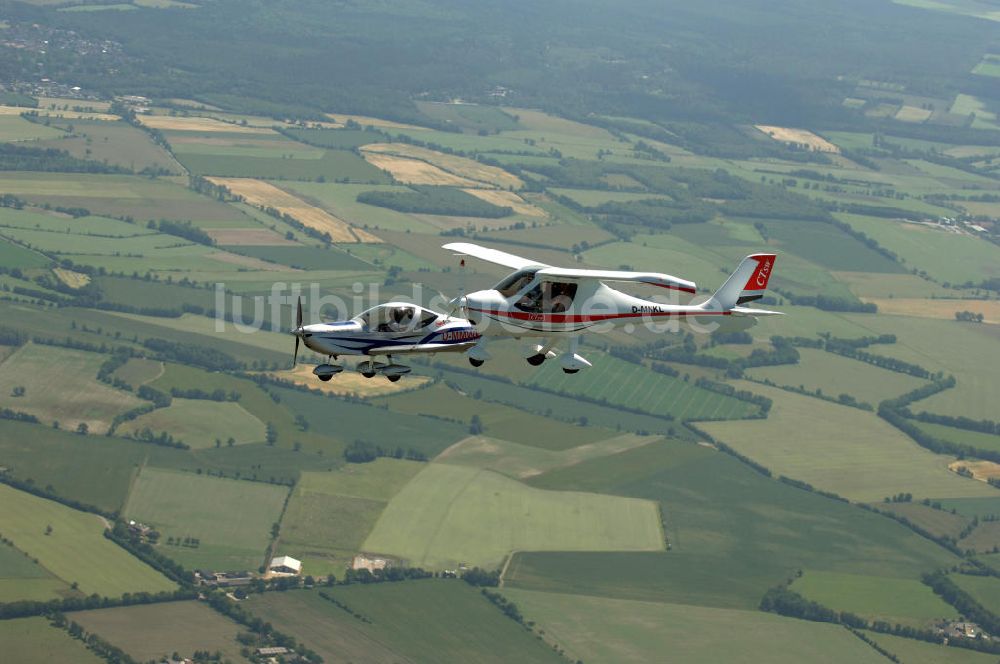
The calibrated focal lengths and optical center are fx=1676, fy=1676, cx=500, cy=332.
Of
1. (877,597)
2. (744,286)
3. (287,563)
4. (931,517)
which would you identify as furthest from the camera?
(931,517)

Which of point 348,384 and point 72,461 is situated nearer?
point 72,461

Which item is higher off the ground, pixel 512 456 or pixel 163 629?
pixel 512 456

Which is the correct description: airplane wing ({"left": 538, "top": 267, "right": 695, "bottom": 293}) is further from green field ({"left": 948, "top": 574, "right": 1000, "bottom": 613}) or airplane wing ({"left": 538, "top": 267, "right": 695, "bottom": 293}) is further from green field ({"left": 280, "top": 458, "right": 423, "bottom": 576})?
green field ({"left": 948, "top": 574, "right": 1000, "bottom": 613})

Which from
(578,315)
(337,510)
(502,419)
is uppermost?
(578,315)

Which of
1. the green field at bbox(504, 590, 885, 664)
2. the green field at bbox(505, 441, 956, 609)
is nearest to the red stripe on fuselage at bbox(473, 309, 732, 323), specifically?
the green field at bbox(504, 590, 885, 664)

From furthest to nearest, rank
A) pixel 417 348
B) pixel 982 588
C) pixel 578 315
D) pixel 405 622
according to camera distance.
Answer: pixel 982 588 → pixel 405 622 → pixel 578 315 → pixel 417 348

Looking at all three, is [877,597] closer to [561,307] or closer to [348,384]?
[348,384]

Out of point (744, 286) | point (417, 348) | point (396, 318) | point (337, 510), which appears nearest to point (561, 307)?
point (417, 348)
